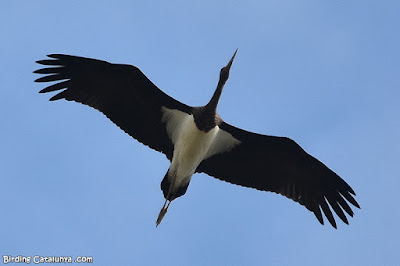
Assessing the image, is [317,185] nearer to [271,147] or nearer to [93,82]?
[271,147]

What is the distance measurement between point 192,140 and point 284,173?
98.4 inches

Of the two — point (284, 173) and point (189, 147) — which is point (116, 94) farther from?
point (284, 173)

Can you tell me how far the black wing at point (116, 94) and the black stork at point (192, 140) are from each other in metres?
0.02

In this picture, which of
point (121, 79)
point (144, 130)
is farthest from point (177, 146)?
point (121, 79)

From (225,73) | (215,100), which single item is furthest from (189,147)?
(225,73)

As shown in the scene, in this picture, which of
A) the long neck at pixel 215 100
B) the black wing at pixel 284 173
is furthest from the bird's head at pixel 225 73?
the black wing at pixel 284 173

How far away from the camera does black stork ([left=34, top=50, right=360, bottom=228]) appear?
13.2m

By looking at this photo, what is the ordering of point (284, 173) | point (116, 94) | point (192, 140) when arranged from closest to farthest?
1. point (192, 140)
2. point (116, 94)
3. point (284, 173)

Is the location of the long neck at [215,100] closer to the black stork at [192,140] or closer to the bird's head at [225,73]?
the black stork at [192,140]

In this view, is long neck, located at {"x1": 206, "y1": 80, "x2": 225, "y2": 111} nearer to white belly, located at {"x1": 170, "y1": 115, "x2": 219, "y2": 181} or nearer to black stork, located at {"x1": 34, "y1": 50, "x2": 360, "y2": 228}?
black stork, located at {"x1": 34, "y1": 50, "x2": 360, "y2": 228}

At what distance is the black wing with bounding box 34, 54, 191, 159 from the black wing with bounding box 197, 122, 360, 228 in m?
1.35

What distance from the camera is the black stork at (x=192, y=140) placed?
43.2 ft

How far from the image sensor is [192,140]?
12992 mm

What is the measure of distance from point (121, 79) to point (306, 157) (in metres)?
4.36
